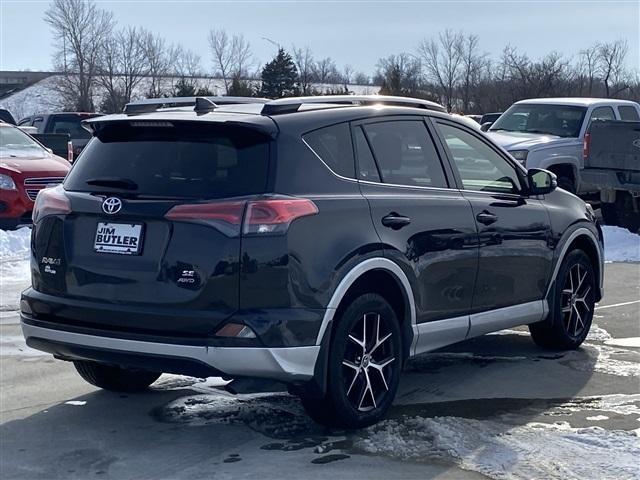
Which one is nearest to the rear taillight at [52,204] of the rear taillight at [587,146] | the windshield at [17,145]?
the windshield at [17,145]

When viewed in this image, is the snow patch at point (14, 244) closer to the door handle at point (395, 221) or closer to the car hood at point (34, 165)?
the car hood at point (34, 165)

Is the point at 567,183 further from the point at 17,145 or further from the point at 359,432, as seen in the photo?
the point at 359,432

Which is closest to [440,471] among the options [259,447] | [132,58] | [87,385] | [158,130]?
[259,447]

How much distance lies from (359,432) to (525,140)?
10.3 metres

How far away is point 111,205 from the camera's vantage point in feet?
16.6

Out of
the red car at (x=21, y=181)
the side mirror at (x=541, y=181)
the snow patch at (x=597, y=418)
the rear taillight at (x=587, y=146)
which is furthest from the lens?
the rear taillight at (x=587, y=146)

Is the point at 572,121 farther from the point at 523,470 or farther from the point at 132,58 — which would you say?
the point at 132,58

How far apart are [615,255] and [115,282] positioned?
29.6 ft

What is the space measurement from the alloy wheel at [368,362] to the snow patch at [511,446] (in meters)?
0.18

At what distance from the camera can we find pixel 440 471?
15.3ft

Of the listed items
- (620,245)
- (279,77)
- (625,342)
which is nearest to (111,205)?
(625,342)

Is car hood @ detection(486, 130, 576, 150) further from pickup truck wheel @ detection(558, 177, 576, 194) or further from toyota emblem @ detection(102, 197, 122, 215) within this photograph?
toyota emblem @ detection(102, 197, 122, 215)

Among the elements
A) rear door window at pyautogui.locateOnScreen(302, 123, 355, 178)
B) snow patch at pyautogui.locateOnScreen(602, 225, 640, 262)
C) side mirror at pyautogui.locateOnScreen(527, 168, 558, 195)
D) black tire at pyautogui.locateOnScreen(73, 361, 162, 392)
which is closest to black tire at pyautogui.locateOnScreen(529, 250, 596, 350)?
side mirror at pyautogui.locateOnScreen(527, 168, 558, 195)

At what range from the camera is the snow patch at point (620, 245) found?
12.4 metres
